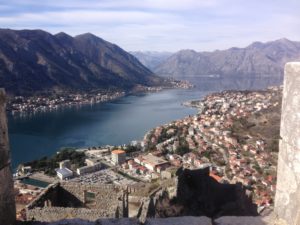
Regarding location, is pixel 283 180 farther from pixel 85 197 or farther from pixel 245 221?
pixel 85 197

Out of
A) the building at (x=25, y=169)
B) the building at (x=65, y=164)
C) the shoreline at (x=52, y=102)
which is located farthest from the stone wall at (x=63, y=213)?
the shoreline at (x=52, y=102)

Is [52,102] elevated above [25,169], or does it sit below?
above

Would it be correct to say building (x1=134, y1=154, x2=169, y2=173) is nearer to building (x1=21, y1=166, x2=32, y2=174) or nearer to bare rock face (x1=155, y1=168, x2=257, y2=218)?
building (x1=21, y1=166, x2=32, y2=174)

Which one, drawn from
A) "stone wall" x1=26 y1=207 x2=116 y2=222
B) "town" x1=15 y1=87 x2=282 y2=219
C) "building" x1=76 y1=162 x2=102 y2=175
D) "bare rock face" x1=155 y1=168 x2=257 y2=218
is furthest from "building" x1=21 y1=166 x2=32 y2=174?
"stone wall" x1=26 y1=207 x2=116 y2=222

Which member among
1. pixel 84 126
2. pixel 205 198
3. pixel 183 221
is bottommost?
pixel 84 126

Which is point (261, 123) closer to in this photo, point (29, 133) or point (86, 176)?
point (86, 176)

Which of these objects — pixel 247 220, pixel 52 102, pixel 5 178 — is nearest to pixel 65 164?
pixel 5 178

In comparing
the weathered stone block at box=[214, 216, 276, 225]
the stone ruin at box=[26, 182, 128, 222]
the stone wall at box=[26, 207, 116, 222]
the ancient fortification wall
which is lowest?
the stone ruin at box=[26, 182, 128, 222]
